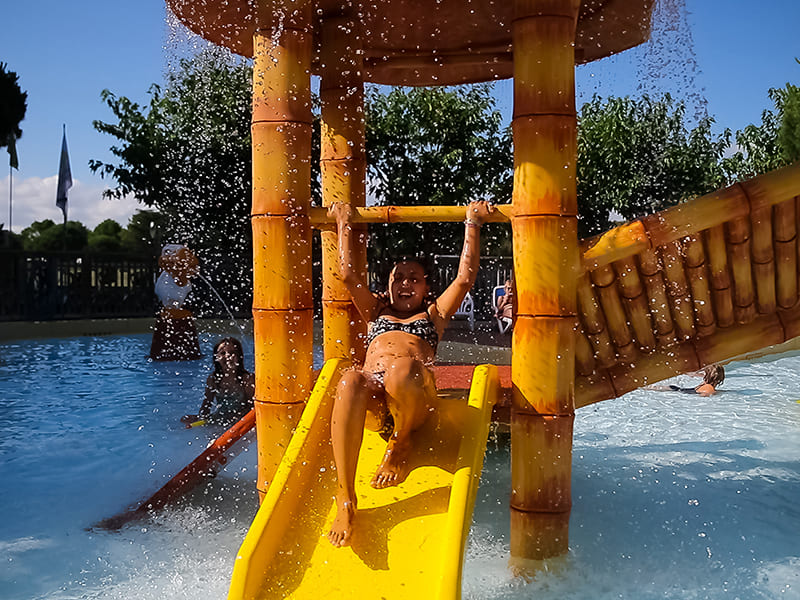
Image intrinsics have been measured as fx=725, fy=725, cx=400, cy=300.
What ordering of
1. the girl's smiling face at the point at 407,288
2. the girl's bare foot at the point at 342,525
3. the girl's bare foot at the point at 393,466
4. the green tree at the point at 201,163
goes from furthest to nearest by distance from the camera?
1. the green tree at the point at 201,163
2. the girl's smiling face at the point at 407,288
3. the girl's bare foot at the point at 393,466
4. the girl's bare foot at the point at 342,525

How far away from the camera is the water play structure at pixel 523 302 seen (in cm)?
288

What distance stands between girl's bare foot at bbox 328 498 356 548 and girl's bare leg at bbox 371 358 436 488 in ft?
0.88

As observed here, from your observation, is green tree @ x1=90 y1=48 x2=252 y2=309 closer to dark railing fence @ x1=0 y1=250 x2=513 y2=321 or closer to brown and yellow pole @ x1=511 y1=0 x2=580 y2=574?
dark railing fence @ x1=0 y1=250 x2=513 y2=321

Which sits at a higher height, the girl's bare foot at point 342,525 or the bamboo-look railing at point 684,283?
the bamboo-look railing at point 684,283

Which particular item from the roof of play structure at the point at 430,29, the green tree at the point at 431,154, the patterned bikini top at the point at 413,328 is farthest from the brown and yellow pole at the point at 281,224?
the green tree at the point at 431,154

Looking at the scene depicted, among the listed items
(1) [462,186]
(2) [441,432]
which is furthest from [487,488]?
(1) [462,186]

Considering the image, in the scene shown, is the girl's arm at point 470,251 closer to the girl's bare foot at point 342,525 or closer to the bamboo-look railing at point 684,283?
the bamboo-look railing at point 684,283

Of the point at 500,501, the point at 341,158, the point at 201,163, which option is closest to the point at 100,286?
the point at 201,163

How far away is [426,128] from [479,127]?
117cm

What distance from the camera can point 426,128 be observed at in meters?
15.9

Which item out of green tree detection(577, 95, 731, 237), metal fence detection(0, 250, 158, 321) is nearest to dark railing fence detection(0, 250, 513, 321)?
metal fence detection(0, 250, 158, 321)

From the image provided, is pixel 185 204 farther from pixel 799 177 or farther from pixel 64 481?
pixel 799 177

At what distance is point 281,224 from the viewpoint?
3551 mm

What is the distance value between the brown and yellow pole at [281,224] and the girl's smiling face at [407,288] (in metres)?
0.45
